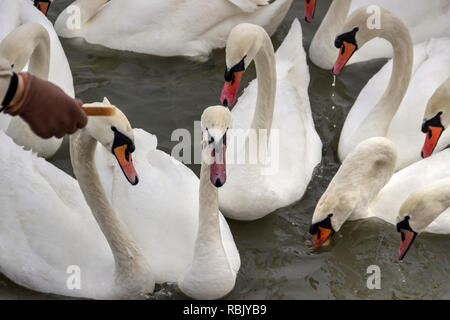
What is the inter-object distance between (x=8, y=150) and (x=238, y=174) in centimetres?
193

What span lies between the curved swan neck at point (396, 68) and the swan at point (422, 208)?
1.28 metres

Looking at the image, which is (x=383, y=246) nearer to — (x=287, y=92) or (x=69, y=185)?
(x=287, y=92)

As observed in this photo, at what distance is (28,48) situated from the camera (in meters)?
8.41

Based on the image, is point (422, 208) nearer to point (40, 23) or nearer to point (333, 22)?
point (333, 22)

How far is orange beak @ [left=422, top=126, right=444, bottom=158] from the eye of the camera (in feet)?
26.8

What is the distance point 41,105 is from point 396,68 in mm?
4264

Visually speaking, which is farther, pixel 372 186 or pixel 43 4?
pixel 43 4

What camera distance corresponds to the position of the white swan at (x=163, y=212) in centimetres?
741

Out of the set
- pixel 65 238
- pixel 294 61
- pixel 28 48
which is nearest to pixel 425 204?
pixel 294 61

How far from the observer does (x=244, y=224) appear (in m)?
8.36

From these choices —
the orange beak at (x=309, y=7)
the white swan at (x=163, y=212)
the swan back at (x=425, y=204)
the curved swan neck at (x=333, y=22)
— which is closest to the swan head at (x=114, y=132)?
the white swan at (x=163, y=212)

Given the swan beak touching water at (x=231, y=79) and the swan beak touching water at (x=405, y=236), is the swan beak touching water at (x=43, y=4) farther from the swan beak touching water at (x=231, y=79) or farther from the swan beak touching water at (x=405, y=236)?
A: the swan beak touching water at (x=405, y=236)

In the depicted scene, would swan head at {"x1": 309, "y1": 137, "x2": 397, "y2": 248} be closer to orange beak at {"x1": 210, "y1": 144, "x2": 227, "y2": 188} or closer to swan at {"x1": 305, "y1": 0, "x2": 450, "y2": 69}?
orange beak at {"x1": 210, "y1": 144, "x2": 227, "y2": 188}

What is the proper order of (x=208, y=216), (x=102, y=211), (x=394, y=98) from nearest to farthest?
(x=102, y=211), (x=208, y=216), (x=394, y=98)
